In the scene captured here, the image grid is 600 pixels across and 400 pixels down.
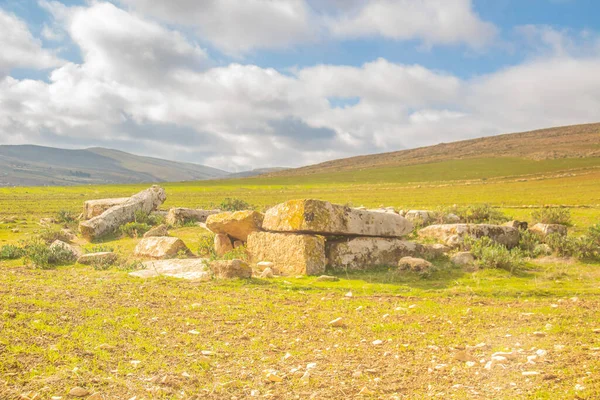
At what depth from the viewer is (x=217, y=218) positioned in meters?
15.8

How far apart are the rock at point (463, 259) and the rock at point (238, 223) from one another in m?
6.32

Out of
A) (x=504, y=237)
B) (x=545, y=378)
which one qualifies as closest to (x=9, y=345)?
(x=545, y=378)

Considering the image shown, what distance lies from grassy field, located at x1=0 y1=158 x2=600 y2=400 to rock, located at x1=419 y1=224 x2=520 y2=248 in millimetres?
3768

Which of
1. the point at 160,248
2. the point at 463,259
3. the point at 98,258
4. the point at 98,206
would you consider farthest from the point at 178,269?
the point at 98,206

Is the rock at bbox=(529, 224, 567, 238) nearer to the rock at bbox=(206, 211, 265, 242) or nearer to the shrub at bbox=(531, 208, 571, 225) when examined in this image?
the shrub at bbox=(531, 208, 571, 225)

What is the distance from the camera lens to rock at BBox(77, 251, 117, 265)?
13.9 metres

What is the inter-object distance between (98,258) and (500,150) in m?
137

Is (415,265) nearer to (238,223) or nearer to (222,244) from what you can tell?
(238,223)

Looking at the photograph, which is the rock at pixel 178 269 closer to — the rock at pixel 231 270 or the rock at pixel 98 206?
the rock at pixel 231 270

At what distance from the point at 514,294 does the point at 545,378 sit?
533cm

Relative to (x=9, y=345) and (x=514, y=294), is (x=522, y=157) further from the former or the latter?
(x=9, y=345)

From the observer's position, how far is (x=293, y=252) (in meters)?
13.0

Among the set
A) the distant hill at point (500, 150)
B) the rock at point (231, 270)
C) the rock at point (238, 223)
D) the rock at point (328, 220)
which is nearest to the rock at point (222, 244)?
the rock at point (238, 223)

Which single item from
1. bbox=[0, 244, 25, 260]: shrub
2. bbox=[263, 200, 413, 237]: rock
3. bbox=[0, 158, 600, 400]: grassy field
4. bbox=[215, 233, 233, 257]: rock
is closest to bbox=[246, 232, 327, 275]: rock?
bbox=[263, 200, 413, 237]: rock
